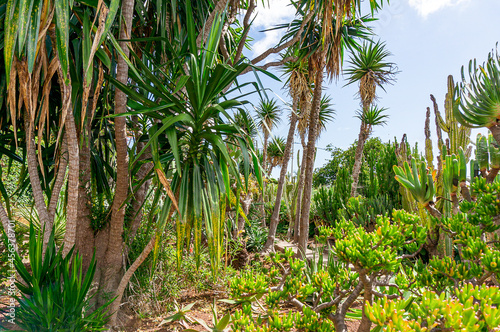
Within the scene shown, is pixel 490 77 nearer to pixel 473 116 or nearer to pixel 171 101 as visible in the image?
pixel 473 116

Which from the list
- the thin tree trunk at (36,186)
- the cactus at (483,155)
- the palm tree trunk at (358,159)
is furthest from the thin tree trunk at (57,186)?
the palm tree trunk at (358,159)

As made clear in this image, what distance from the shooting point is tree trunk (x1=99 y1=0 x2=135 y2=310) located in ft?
7.77

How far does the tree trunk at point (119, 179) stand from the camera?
2.37 meters

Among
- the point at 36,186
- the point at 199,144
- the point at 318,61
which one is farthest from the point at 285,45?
the point at 36,186

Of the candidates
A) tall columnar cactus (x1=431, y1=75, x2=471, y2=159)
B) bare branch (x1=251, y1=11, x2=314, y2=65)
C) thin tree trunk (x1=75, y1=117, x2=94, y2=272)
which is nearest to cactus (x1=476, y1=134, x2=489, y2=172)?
tall columnar cactus (x1=431, y1=75, x2=471, y2=159)

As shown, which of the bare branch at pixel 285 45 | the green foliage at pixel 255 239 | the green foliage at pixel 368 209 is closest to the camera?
the bare branch at pixel 285 45

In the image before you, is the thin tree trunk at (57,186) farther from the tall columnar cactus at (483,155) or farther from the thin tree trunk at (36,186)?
the tall columnar cactus at (483,155)

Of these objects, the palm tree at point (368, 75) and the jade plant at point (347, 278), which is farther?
the palm tree at point (368, 75)

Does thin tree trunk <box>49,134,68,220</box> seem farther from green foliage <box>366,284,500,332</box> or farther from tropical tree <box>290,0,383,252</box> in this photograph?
tropical tree <box>290,0,383,252</box>

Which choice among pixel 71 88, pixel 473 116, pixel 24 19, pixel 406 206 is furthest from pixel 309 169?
pixel 24 19

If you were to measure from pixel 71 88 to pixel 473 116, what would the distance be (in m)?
4.04

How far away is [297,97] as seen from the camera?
731 cm

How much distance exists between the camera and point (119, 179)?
2506 mm

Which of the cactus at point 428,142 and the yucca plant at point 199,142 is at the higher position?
the cactus at point 428,142
